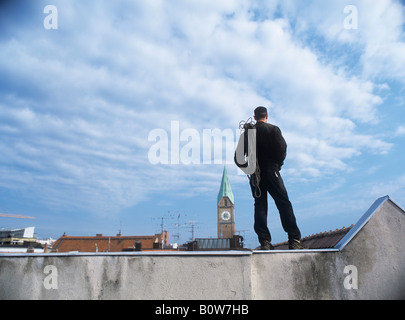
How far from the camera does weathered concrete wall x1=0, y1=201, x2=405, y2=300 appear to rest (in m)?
2.71

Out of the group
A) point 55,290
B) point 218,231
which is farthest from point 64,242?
point 218,231

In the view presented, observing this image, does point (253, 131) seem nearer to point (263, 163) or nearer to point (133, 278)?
point (263, 163)

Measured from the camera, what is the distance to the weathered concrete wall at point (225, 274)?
2.71 m

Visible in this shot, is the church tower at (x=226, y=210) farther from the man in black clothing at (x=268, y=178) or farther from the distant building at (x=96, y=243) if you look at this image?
the man in black clothing at (x=268, y=178)

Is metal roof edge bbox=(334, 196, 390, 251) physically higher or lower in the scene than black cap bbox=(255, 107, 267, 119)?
lower

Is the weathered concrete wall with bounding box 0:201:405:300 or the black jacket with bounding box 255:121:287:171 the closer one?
the weathered concrete wall with bounding box 0:201:405:300

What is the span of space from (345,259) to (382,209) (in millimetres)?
631

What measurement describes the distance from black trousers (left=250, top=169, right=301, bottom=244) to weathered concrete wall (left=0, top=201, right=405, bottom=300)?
703 millimetres

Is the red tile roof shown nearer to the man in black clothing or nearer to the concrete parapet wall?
the man in black clothing

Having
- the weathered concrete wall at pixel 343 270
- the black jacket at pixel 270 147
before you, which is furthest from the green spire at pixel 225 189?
the weathered concrete wall at pixel 343 270

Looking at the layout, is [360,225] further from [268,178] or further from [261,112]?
[261,112]

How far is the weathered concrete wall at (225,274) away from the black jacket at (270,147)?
1.30 metres

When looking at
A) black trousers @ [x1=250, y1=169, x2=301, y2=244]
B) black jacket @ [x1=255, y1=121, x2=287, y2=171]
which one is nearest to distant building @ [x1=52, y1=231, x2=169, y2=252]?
black trousers @ [x1=250, y1=169, x2=301, y2=244]
